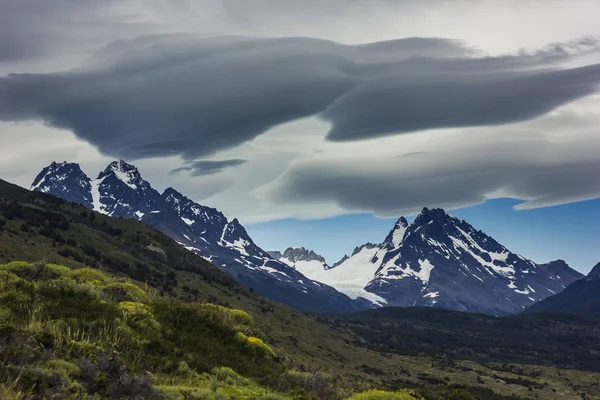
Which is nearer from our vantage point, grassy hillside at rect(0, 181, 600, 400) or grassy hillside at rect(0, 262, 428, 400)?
grassy hillside at rect(0, 262, 428, 400)

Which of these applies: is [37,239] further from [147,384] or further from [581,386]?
[581,386]

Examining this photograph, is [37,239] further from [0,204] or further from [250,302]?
[250,302]

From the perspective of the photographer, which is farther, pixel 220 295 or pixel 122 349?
pixel 220 295

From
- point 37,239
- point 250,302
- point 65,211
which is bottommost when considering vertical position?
point 250,302

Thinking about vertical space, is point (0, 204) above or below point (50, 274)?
above

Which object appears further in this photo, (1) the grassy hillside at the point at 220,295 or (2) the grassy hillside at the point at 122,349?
(1) the grassy hillside at the point at 220,295

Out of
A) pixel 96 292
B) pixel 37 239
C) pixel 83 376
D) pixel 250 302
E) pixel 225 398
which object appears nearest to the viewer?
pixel 83 376

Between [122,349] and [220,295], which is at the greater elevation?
[122,349]

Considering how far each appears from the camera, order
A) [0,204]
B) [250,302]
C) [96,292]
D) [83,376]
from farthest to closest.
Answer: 1. [250,302]
2. [0,204]
3. [96,292]
4. [83,376]

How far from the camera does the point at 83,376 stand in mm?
13859

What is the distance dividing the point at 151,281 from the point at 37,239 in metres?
31.0

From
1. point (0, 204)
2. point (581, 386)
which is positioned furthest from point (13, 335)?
point (581, 386)

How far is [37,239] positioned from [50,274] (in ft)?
374

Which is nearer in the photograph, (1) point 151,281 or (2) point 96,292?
(2) point 96,292
